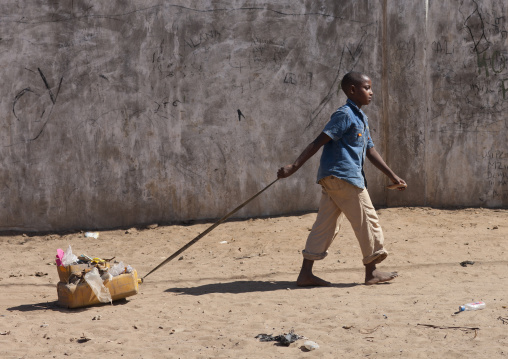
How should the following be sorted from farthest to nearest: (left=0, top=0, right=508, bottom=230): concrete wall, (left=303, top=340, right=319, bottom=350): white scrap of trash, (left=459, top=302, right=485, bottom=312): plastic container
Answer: (left=0, top=0, right=508, bottom=230): concrete wall
(left=459, top=302, right=485, bottom=312): plastic container
(left=303, top=340, right=319, bottom=350): white scrap of trash

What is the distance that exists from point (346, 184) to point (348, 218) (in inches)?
10.4

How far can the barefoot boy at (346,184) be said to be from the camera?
4785 millimetres

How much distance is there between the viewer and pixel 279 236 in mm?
6859

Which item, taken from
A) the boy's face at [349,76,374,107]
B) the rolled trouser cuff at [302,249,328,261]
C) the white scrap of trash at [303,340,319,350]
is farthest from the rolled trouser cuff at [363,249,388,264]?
the white scrap of trash at [303,340,319,350]

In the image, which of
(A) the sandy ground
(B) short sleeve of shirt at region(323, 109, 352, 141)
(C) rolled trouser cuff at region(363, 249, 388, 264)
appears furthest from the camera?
(C) rolled trouser cuff at region(363, 249, 388, 264)

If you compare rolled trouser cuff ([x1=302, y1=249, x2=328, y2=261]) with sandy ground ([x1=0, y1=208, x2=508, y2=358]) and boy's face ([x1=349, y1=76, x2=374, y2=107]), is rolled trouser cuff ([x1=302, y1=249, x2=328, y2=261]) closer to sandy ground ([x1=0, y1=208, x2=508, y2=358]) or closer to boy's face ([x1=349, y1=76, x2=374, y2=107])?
sandy ground ([x1=0, y1=208, x2=508, y2=358])

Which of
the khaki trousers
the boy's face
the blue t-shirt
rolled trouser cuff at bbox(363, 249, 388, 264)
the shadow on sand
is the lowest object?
the shadow on sand

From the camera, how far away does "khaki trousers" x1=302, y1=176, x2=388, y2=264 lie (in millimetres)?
4832

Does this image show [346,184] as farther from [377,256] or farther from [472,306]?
[472,306]

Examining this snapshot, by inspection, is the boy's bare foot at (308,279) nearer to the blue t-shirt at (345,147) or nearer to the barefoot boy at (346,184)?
the barefoot boy at (346,184)

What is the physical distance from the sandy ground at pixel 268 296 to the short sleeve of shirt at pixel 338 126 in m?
1.14

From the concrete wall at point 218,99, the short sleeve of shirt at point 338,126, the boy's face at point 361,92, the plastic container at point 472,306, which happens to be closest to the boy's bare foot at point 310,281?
the short sleeve of shirt at point 338,126

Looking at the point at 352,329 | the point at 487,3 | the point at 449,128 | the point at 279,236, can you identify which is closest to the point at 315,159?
the point at 279,236

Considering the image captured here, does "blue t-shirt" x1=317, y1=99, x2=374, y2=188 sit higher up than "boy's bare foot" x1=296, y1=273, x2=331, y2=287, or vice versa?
"blue t-shirt" x1=317, y1=99, x2=374, y2=188
